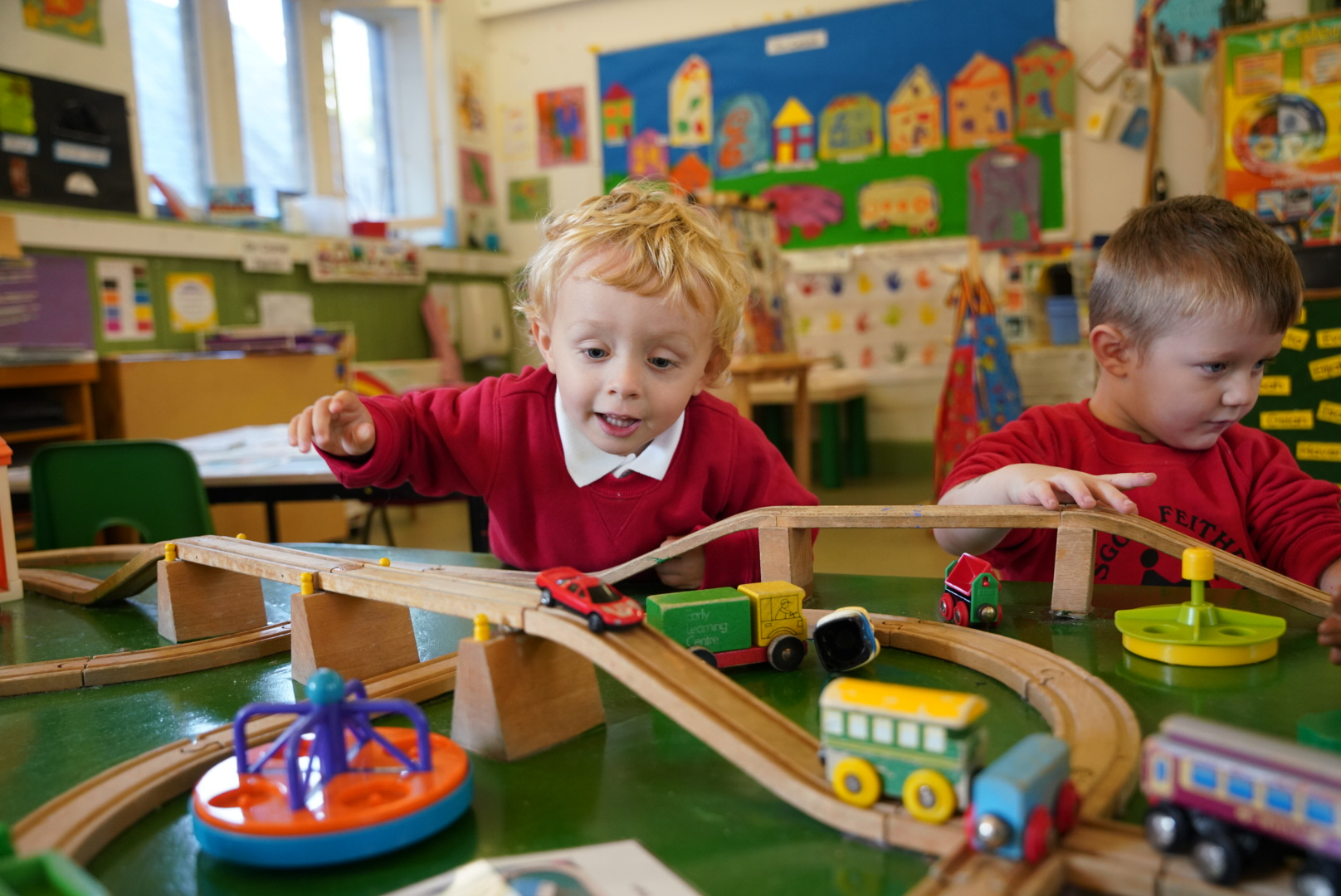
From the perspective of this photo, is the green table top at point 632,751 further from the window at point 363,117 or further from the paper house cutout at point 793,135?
the window at point 363,117

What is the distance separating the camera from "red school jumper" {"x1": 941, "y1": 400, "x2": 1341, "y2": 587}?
4.17 feet

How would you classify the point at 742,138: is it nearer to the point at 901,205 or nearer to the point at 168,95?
the point at 901,205

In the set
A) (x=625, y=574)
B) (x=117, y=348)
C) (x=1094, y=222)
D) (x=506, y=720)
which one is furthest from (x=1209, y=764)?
(x=1094, y=222)

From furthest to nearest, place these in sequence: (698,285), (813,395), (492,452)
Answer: (813,395)
(492,452)
(698,285)

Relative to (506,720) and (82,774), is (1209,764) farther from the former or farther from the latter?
(82,774)

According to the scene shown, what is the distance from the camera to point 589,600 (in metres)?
0.67

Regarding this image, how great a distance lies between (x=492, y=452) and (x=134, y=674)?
22.6 inches

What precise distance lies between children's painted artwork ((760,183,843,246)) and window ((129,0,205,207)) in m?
2.86

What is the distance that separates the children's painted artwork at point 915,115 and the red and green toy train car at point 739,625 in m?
4.74

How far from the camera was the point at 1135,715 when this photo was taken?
0.69 m

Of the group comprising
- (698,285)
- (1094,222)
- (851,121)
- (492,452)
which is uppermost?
(851,121)

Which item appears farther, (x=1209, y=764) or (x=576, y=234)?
(x=576, y=234)

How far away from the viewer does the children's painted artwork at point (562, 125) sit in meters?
6.02

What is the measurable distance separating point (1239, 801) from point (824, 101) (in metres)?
5.31
